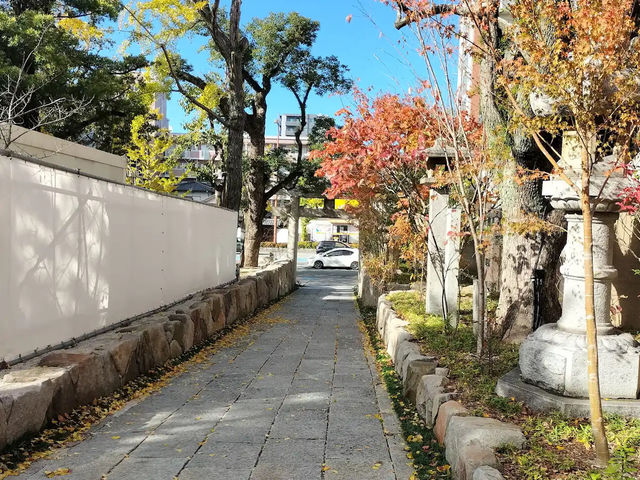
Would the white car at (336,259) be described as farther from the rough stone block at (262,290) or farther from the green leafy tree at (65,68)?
the rough stone block at (262,290)

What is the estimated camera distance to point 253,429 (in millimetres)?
4469

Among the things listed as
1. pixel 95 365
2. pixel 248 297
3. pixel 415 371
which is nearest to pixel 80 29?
pixel 248 297

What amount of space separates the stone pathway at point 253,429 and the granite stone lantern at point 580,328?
1207 millimetres

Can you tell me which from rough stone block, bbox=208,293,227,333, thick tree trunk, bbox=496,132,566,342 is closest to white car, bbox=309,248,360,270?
rough stone block, bbox=208,293,227,333

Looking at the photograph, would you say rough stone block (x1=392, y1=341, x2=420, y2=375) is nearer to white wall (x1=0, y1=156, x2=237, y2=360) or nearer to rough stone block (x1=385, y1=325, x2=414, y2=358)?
rough stone block (x1=385, y1=325, x2=414, y2=358)

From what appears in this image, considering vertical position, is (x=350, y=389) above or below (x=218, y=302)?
below

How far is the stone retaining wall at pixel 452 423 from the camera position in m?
3.04

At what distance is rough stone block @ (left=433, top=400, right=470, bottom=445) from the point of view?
3755 mm

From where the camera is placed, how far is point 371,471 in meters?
3.71

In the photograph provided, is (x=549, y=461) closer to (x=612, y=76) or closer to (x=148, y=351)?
(x=612, y=76)

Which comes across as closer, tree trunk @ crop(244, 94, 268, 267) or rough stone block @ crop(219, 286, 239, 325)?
rough stone block @ crop(219, 286, 239, 325)

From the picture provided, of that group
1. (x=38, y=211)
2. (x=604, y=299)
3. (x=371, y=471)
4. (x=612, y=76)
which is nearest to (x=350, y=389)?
(x=371, y=471)

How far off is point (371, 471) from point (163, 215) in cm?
577

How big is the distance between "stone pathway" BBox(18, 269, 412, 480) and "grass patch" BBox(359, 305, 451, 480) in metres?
0.08
